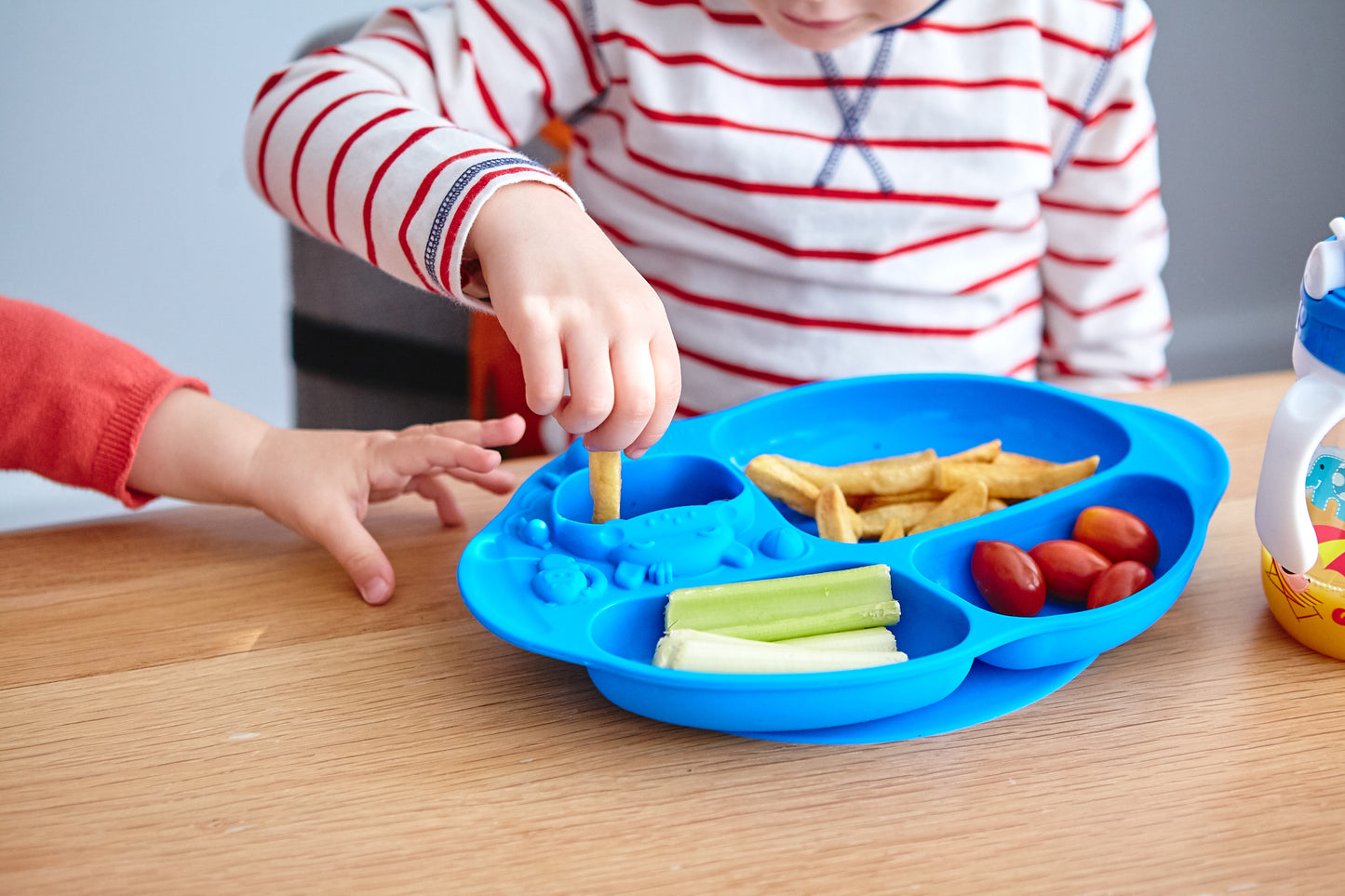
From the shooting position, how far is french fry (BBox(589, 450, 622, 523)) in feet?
1.98

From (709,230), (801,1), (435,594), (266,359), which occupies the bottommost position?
(266,359)

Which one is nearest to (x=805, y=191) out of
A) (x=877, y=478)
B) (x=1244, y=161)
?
(x=877, y=478)

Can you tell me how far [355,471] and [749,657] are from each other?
13.5 inches

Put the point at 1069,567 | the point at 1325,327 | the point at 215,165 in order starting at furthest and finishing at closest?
the point at 215,165 → the point at 1069,567 → the point at 1325,327

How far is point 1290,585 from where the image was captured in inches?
22.3

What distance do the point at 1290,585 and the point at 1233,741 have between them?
11cm

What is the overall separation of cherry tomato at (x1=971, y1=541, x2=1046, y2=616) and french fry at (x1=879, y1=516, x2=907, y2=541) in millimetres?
58

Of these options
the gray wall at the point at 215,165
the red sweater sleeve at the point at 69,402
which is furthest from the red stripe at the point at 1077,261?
the gray wall at the point at 215,165

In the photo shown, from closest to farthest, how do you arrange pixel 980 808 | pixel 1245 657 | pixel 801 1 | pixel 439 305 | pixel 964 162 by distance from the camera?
pixel 980 808 < pixel 1245 657 < pixel 801 1 < pixel 964 162 < pixel 439 305

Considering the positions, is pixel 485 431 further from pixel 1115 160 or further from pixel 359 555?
pixel 1115 160

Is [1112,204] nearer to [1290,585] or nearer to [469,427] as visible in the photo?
[1290,585]

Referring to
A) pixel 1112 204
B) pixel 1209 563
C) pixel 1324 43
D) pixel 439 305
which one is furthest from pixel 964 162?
pixel 1324 43

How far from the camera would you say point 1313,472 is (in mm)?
541

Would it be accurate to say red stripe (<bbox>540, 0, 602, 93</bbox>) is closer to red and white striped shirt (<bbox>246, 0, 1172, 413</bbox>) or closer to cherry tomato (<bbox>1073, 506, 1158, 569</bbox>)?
red and white striped shirt (<bbox>246, 0, 1172, 413</bbox>)
